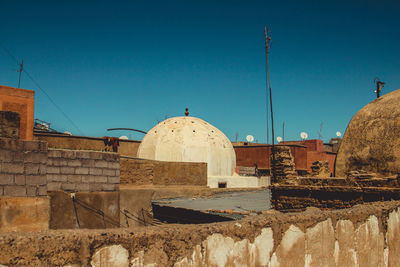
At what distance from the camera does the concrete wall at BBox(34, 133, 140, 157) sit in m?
20.4

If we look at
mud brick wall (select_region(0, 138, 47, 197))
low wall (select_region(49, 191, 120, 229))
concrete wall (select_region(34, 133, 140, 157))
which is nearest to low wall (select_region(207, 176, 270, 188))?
concrete wall (select_region(34, 133, 140, 157))

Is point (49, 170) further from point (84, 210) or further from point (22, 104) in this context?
point (22, 104)

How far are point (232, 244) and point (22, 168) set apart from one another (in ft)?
21.9

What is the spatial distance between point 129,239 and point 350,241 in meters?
1.79

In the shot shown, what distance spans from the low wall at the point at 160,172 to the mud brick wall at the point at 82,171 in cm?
213

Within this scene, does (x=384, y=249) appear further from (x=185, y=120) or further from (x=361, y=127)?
(x=185, y=120)

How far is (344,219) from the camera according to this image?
8.25 ft

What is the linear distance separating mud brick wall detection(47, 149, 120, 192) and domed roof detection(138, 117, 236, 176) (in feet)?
34.3

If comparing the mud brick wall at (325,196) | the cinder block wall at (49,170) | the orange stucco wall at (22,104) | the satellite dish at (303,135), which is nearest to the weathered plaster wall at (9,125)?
the cinder block wall at (49,170)

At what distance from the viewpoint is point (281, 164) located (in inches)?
453

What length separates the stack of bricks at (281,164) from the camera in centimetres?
1128

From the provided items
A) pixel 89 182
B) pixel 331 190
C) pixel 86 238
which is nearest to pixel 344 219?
pixel 86 238

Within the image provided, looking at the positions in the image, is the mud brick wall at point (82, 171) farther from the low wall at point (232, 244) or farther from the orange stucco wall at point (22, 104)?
the low wall at point (232, 244)

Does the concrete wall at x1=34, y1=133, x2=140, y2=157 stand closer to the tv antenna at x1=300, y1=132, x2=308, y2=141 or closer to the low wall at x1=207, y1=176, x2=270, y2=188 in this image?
the low wall at x1=207, y1=176, x2=270, y2=188
